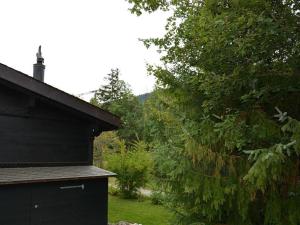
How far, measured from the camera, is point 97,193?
847cm

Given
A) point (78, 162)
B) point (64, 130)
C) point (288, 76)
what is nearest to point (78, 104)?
point (64, 130)

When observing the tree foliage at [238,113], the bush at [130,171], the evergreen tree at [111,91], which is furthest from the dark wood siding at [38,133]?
the evergreen tree at [111,91]

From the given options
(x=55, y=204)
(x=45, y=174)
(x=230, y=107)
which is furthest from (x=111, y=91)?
(x=230, y=107)

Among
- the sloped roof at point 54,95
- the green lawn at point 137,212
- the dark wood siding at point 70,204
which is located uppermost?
the sloped roof at point 54,95

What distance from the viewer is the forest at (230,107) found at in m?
4.05

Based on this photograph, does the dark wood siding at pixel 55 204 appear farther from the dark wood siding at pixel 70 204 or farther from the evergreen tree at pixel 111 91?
the evergreen tree at pixel 111 91

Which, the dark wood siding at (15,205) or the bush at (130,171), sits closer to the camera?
the dark wood siding at (15,205)

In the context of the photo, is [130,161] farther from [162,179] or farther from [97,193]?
[162,179]

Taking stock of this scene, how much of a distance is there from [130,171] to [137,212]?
12.7 ft

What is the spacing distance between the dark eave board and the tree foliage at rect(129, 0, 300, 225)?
2.97 metres

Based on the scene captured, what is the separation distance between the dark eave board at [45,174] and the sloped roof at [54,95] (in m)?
1.25

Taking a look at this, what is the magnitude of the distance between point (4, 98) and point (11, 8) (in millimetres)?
11208

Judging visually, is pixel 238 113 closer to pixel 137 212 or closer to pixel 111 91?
pixel 137 212

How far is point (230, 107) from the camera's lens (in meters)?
4.81
